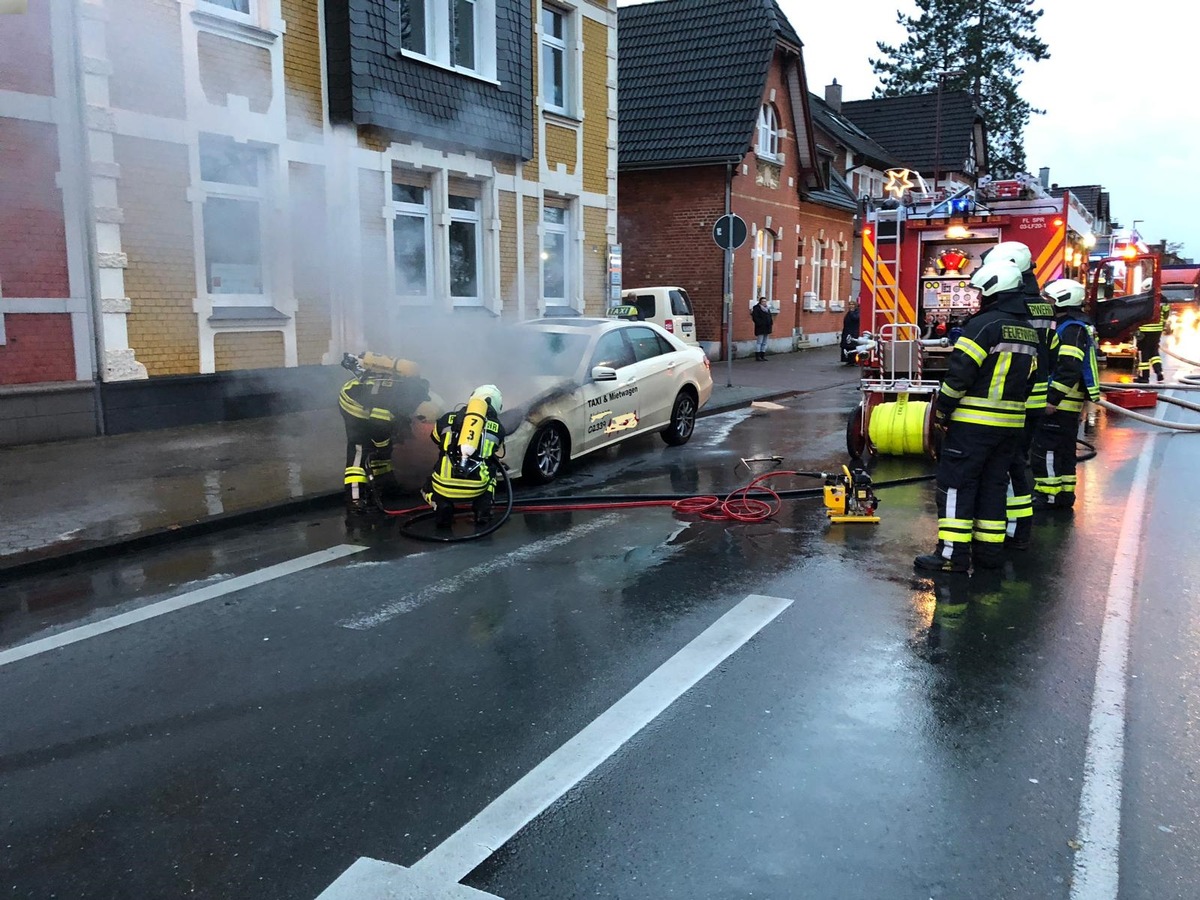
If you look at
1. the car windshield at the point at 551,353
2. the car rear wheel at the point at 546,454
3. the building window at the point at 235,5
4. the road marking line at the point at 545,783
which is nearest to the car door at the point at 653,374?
the car windshield at the point at 551,353

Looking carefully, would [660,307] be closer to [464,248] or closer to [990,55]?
[464,248]

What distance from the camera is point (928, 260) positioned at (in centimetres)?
1065

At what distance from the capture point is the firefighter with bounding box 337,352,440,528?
7.16 m

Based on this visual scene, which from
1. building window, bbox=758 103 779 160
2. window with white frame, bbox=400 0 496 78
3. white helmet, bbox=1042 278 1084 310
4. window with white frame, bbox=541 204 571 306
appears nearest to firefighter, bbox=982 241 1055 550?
white helmet, bbox=1042 278 1084 310

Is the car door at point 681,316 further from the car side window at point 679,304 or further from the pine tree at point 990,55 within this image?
the pine tree at point 990,55

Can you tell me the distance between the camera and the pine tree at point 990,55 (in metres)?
48.1

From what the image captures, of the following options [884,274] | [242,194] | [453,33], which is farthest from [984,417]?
[453,33]

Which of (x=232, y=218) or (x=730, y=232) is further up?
(x=730, y=232)

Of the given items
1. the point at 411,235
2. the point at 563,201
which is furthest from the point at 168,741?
the point at 563,201

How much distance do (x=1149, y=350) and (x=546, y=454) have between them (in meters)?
14.3

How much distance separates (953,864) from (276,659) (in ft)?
9.73

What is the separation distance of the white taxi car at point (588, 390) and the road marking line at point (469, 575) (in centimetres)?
129

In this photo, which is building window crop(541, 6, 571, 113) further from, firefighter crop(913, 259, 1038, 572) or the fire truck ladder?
firefighter crop(913, 259, 1038, 572)

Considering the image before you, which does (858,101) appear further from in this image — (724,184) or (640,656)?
(640,656)
